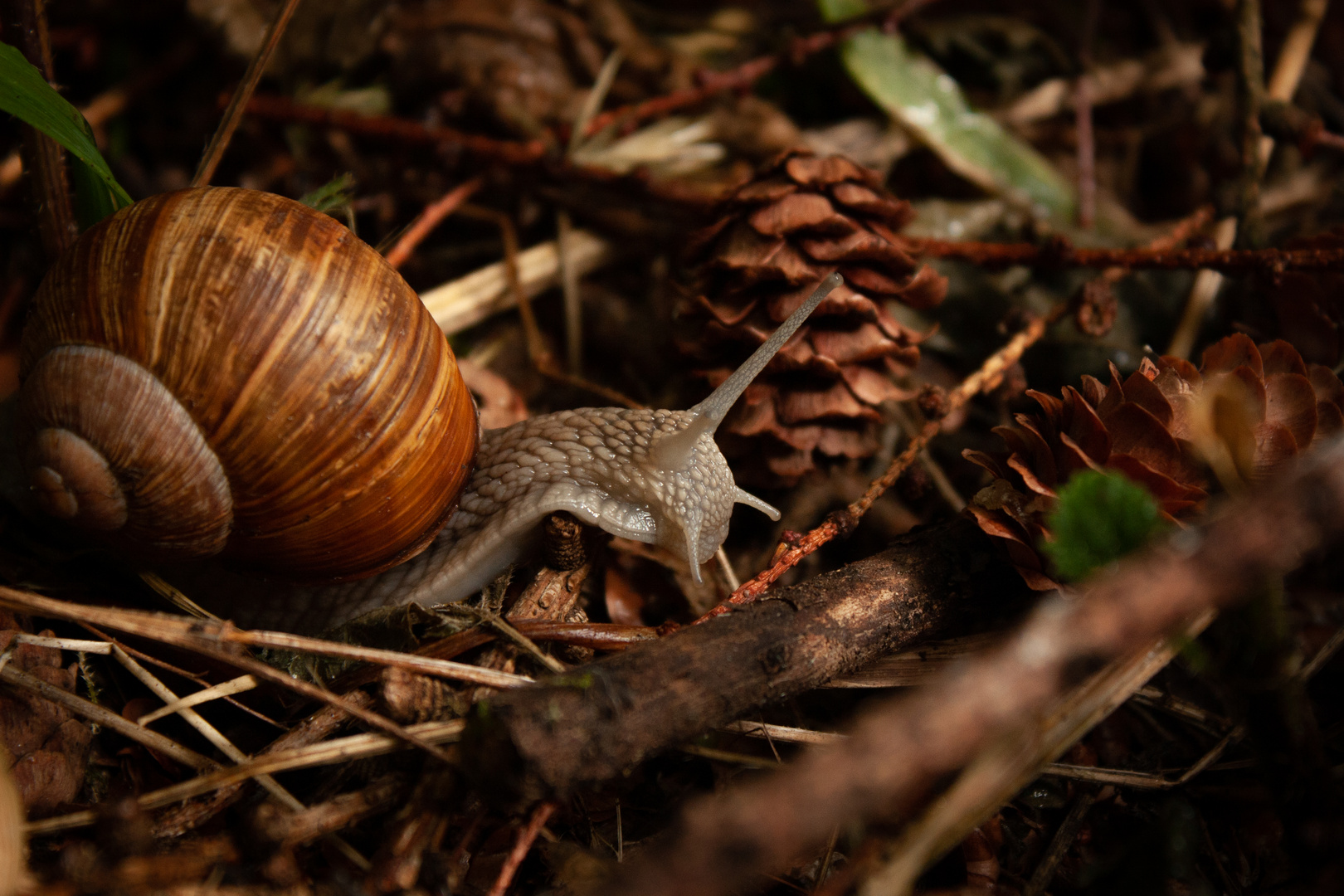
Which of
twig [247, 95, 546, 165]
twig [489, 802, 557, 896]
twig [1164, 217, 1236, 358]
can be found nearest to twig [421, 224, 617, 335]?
twig [247, 95, 546, 165]

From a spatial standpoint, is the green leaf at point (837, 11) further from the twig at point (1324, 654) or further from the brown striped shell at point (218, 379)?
the twig at point (1324, 654)

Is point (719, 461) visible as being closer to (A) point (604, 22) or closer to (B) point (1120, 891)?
(B) point (1120, 891)

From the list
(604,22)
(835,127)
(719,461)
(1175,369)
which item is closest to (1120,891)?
(1175,369)

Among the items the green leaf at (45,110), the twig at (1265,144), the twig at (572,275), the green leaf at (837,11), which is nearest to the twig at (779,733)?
the twig at (572,275)

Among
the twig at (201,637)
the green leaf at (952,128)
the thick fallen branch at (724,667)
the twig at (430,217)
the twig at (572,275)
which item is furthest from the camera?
the green leaf at (952,128)

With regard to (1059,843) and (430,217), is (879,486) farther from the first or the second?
(430,217)
